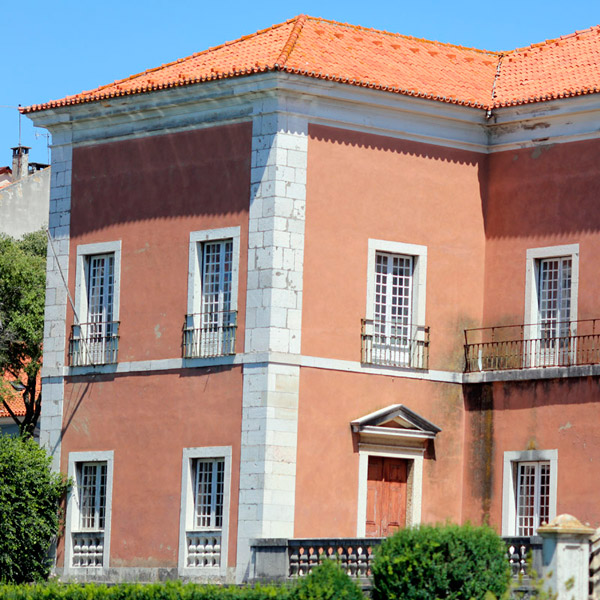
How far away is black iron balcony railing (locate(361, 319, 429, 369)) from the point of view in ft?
111

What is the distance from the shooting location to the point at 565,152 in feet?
112

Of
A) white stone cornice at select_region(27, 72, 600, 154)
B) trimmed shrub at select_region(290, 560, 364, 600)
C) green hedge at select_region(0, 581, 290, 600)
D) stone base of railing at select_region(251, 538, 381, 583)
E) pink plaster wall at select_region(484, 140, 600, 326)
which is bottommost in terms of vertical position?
green hedge at select_region(0, 581, 290, 600)

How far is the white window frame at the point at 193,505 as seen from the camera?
32875mm

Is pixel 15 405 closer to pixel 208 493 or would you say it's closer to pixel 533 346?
pixel 208 493

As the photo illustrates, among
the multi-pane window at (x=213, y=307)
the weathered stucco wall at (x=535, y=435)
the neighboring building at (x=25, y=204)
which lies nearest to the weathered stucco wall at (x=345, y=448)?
the weathered stucco wall at (x=535, y=435)

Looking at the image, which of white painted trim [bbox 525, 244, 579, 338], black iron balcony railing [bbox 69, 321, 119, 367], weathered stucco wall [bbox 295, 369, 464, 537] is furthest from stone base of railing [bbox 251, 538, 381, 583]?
white painted trim [bbox 525, 244, 579, 338]

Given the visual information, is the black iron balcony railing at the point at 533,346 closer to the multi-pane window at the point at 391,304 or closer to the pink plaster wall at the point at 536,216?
the pink plaster wall at the point at 536,216

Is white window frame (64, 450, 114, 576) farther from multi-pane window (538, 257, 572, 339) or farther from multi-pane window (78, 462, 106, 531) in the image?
multi-pane window (538, 257, 572, 339)

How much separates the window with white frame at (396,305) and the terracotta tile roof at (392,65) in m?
3.08

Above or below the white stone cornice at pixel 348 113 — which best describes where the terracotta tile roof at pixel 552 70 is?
above

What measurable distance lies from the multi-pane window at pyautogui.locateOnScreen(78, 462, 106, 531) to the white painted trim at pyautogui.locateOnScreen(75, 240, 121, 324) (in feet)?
9.95

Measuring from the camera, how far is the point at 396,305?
113 ft

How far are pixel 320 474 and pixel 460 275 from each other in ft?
16.7

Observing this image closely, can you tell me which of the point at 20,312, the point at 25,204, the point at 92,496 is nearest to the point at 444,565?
the point at 92,496
